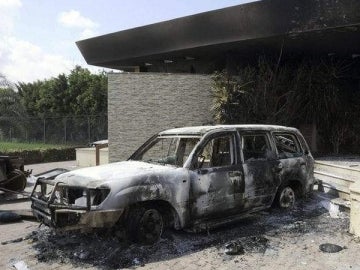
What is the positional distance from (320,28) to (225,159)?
5785 millimetres

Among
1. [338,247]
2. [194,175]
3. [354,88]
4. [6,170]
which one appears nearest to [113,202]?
[194,175]

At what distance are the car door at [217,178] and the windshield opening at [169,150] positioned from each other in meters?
0.27

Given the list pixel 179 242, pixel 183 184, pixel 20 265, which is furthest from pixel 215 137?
pixel 20 265

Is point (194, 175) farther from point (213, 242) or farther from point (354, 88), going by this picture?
point (354, 88)

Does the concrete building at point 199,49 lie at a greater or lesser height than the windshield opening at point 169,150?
greater

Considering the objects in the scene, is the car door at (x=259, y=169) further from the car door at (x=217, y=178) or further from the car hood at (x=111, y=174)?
the car hood at (x=111, y=174)

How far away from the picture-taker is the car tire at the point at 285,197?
27.7 feet

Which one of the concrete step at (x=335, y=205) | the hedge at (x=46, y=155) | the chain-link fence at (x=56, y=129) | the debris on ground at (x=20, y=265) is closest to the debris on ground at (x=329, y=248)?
the concrete step at (x=335, y=205)

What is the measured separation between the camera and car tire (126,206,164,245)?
6238 millimetres

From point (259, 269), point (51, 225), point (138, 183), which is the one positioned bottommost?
point (259, 269)

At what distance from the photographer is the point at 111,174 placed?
20.9ft

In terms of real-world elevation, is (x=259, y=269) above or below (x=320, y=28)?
below

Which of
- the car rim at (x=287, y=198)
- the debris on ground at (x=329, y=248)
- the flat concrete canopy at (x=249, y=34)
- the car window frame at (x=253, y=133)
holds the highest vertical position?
the flat concrete canopy at (x=249, y=34)

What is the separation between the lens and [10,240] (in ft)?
23.5
